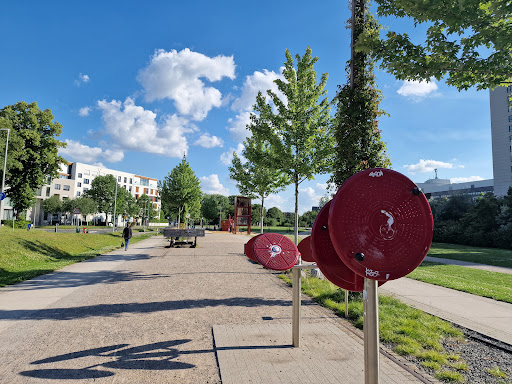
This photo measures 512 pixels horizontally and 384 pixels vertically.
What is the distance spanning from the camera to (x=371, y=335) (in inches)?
92.1

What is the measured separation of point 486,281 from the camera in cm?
1018

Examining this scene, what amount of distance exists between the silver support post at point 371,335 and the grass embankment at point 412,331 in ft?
6.31

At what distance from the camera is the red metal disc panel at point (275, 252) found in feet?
16.6

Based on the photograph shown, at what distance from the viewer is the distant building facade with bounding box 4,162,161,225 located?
69812mm

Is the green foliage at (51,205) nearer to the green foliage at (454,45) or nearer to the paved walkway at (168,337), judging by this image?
the paved walkway at (168,337)

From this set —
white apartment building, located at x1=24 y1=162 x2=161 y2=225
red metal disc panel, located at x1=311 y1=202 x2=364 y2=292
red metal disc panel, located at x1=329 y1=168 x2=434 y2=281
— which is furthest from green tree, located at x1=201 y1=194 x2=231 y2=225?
red metal disc panel, located at x1=329 y1=168 x2=434 y2=281

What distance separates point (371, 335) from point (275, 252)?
293cm

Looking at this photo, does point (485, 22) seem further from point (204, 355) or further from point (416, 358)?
point (204, 355)

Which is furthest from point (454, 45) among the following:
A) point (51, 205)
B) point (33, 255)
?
point (51, 205)

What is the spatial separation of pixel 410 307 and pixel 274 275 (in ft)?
17.4

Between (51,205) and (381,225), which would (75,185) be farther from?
(381,225)

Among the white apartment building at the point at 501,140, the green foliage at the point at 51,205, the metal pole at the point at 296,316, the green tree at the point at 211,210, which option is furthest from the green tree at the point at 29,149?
the white apartment building at the point at 501,140

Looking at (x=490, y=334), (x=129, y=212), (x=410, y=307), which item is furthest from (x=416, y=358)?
(x=129, y=212)

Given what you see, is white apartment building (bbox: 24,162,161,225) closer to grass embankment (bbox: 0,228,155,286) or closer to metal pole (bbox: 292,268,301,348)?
grass embankment (bbox: 0,228,155,286)
